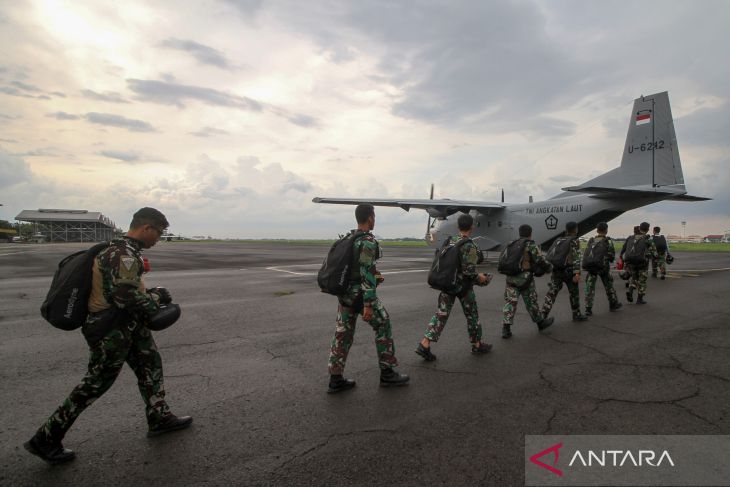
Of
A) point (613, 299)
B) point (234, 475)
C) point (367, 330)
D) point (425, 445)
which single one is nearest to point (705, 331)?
point (613, 299)

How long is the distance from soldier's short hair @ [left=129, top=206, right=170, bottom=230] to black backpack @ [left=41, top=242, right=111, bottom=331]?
36cm

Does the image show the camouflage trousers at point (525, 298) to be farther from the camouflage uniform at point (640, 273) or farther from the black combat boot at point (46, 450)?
the black combat boot at point (46, 450)

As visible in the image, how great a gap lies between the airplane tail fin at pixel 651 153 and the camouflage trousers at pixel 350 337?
12210 mm

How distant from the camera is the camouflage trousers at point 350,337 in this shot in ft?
13.1

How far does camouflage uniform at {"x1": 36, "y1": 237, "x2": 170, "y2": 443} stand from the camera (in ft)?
9.16

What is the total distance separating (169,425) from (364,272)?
7.36 feet

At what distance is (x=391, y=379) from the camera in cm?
414

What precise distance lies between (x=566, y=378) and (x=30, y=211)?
426 ft

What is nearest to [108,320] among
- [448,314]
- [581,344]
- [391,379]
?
[391,379]

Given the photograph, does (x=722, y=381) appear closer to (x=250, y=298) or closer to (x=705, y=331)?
(x=705, y=331)

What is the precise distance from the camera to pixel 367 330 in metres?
6.51

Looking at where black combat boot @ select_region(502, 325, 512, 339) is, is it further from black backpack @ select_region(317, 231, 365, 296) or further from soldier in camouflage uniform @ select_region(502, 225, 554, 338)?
black backpack @ select_region(317, 231, 365, 296)

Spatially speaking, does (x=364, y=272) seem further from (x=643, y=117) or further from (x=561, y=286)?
(x=643, y=117)

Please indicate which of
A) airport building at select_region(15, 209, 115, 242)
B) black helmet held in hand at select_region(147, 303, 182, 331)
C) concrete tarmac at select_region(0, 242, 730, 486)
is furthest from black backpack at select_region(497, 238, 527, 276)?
airport building at select_region(15, 209, 115, 242)
